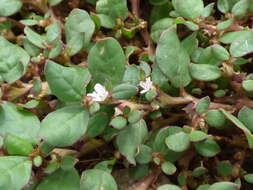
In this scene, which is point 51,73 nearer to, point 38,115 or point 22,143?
point 22,143

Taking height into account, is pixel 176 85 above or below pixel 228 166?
above

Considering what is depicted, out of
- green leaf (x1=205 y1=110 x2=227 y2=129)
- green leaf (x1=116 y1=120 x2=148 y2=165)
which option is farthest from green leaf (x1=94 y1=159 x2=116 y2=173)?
green leaf (x1=205 y1=110 x2=227 y2=129)

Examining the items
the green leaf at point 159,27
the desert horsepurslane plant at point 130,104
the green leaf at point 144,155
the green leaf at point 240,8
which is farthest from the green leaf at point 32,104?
the green leaf at point 240,8

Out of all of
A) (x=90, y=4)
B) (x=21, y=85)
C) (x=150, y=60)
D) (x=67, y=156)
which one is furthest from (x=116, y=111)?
(x=90, y=4)

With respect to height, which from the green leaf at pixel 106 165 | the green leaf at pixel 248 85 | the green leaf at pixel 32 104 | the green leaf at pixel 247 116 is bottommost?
the green leaf at pixel 106 165

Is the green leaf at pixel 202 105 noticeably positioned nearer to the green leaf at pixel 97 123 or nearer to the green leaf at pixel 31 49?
the green leaf at pixel 97 123

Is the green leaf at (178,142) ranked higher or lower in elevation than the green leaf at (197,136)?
lower
